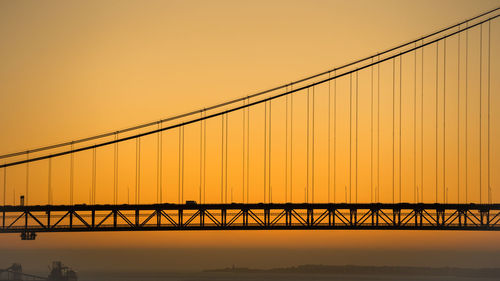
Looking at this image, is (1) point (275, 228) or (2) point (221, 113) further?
(2) point (221, 113)

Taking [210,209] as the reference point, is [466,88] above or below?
above

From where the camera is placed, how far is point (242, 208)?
81125 millimetres

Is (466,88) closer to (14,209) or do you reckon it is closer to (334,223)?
(334,223)

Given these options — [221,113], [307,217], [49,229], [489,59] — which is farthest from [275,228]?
[489,59]

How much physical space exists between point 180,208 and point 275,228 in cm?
809

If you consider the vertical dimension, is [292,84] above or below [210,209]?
above

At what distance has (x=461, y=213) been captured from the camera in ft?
268

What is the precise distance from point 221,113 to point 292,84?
6.95 meters

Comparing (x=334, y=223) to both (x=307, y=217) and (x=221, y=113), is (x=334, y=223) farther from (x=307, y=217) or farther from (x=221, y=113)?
(x=221, y=113)

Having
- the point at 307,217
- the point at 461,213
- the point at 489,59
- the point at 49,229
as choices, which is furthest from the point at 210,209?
the point at 489,59

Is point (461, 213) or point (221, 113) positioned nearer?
point (461, 213)

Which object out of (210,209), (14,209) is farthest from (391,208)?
(14,209)

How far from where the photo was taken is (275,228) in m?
80.4

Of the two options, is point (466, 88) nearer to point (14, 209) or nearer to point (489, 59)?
point (489, 59)
